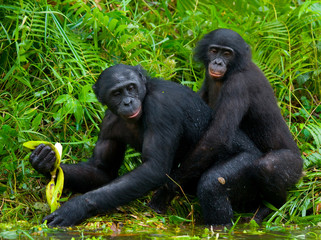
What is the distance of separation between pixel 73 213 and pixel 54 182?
2.53ft

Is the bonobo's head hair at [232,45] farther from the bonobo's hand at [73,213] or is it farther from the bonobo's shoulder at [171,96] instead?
the bonobo's hand at [73,213]

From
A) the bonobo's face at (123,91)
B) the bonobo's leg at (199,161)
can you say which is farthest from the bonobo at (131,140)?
the bonobo's leg at (199,161)

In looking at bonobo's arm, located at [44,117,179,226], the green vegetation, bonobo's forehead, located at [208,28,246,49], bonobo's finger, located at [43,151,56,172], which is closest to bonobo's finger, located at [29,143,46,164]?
bonobo's finger, located at [43,151,56,172]

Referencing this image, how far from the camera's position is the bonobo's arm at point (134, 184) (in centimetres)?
593

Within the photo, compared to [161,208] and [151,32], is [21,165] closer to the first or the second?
[161,208]

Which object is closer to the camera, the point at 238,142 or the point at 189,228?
the point at 189,228

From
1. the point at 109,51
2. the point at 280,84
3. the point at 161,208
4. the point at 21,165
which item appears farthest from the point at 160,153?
the point at 280,84

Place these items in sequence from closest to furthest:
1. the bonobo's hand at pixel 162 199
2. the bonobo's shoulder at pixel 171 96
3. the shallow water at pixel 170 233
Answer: the shallow water at pixel 170 233 → the bonobo's shoulder at pixel 171 96 → the bonobo's hand at pixel 162 199

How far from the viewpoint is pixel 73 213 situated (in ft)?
19.4

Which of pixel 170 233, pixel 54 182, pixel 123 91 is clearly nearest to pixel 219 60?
pixel 123 91

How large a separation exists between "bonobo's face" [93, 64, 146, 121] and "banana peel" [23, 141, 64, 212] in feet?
2.54

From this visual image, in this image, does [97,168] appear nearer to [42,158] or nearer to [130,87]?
[42,158]

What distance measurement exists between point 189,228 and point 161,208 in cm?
58

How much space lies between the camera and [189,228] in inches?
241
